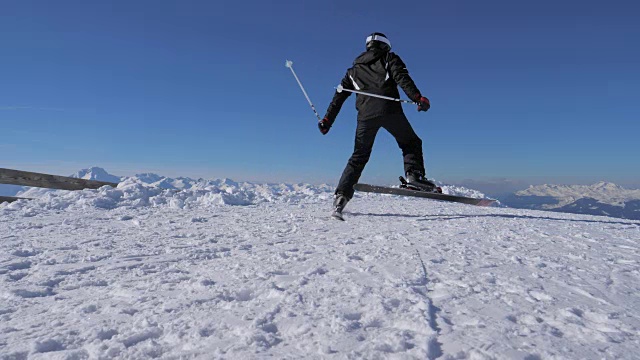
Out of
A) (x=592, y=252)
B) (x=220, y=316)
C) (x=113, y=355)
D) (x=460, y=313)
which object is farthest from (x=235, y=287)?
(x=592, y=252)

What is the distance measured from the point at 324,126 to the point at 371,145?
0.99 meters

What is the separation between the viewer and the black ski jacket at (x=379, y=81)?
510 centimetres

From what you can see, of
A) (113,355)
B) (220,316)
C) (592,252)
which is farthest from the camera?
(592,252)

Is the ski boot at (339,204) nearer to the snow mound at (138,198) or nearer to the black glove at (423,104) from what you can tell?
the black glove at (423,104)

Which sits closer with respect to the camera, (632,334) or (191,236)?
(632,334)

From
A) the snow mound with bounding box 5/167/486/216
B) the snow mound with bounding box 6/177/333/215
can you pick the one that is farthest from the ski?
the snow mound with bounding box 6/177/333/215

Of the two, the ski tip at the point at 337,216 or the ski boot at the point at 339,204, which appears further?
the ski boot at the point at 339,204

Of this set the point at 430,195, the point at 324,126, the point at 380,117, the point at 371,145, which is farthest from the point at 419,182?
the point at 324,126

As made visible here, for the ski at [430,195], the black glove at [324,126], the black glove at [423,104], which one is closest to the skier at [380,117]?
the ski at [430,195]

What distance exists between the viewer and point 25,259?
2.54m

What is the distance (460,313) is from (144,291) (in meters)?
1.64

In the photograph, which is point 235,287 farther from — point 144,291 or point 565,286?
point 565,286

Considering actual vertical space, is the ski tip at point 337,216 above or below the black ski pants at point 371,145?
below

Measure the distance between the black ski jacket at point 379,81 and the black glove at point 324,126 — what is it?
2.22 ft
